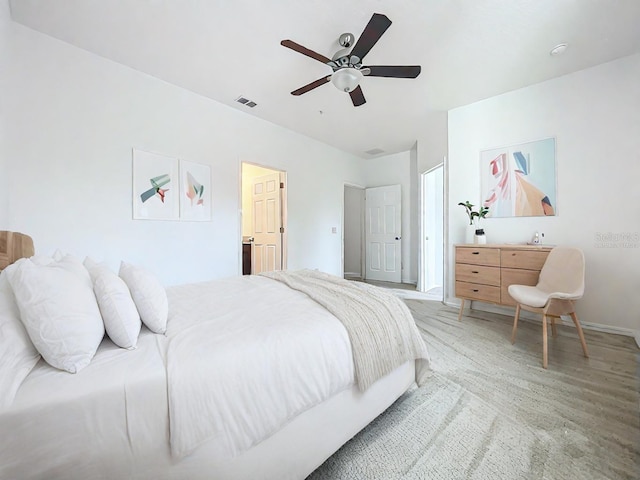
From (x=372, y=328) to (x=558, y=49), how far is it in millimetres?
3230

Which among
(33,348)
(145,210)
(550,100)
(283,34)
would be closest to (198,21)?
(283,34)

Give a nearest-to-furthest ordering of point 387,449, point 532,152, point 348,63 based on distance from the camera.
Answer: point 387,449
point 348,63
point 532,152

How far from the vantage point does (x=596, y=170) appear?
2828 millimetres

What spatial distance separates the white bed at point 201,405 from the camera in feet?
2.22

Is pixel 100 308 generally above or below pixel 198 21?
below

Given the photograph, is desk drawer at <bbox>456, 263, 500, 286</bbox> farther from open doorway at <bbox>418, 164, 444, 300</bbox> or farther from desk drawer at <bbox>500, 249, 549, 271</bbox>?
open doorway at <bbox>418, 164, 444, 300</bbox>

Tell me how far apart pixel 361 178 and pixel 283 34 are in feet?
12.8

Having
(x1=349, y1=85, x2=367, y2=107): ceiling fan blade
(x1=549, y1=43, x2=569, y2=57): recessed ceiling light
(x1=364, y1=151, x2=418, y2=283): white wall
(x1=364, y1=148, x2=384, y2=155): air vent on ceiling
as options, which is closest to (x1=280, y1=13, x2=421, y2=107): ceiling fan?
(x1=349, y1=85, x2=367, y2=107): ceiling fan blade

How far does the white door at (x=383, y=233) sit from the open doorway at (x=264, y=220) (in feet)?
7.56

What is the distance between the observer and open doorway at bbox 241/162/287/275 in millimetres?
4520

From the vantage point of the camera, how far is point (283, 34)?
2.34m

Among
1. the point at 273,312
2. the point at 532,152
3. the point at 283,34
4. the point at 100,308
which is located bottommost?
the point at 273,312

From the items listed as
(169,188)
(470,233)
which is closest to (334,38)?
(169,188)

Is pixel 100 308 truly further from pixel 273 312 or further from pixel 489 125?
pixel 489 125
